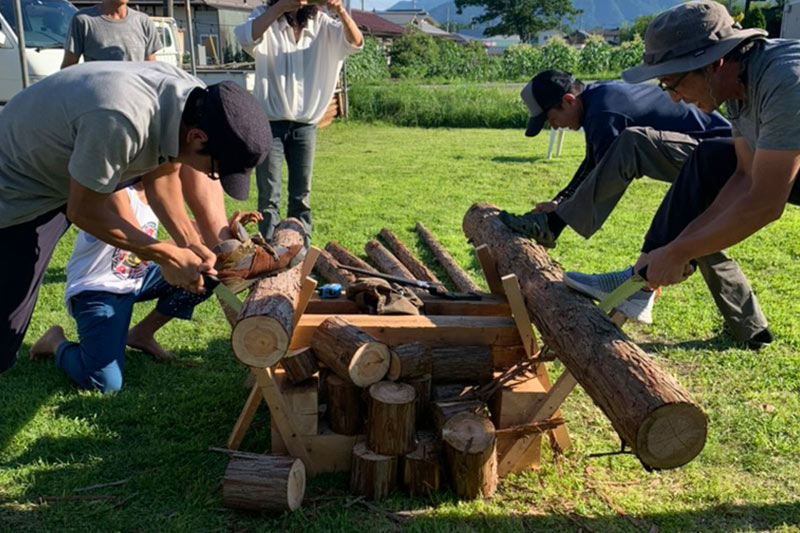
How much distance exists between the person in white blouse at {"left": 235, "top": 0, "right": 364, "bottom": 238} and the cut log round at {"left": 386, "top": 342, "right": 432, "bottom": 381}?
2389 mm

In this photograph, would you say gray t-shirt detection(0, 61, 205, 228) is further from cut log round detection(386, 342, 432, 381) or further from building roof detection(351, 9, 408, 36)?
building roof detection(351, 9, 408, 36)

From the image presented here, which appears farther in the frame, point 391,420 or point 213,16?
point 213,16

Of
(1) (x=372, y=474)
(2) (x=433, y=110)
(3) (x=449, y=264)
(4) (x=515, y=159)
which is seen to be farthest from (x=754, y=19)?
(1) (x=372, y=474)

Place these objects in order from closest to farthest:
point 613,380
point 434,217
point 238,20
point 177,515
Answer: point 613,380 → point 177,515 → point 434,217 → point 238,20

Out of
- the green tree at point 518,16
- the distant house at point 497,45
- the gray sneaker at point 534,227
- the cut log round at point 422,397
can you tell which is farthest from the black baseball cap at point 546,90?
the green tree at point 518,16

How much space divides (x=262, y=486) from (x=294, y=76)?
3.27 m

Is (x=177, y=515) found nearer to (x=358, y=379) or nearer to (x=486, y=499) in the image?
(x=358, y=379)

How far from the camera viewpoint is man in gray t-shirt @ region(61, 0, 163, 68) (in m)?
5.76

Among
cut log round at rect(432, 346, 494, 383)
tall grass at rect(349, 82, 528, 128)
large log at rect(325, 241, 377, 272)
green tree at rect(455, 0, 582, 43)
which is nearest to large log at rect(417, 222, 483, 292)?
large log at rect(325, 241, 377, 272)

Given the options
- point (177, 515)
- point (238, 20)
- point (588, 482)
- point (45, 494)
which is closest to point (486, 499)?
point (588, 482)

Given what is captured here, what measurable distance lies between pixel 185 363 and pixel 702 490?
2.79 metres

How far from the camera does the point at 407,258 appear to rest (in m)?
5.64

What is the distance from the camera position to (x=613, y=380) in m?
2.38

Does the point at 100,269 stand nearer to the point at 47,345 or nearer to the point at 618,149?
the point at 47,345
